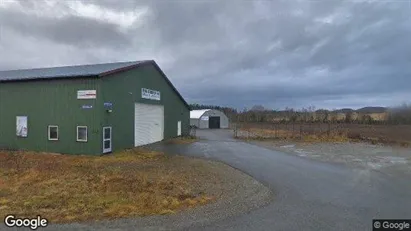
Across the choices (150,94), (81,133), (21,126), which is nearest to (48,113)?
(21,126)

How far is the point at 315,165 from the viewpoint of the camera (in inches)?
585

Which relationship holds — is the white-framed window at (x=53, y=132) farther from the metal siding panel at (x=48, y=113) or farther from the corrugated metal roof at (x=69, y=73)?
the corrugated metal roof at (x=69, y=73)

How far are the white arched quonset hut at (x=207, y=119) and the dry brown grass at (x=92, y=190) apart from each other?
142 feet

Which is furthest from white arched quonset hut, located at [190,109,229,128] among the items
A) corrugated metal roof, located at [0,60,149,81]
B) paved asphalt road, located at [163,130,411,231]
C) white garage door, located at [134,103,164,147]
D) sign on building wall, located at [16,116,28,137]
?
paved asphalt road, located at [163,130,411,231]

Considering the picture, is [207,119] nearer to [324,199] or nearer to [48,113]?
[48,113]

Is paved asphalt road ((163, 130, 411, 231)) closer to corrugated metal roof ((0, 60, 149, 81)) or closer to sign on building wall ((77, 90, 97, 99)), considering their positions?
sign on building wall ((77, 90, 97, 99))

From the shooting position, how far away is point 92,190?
9.12m

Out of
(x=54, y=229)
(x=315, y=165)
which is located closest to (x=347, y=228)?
(x=54, y=229)

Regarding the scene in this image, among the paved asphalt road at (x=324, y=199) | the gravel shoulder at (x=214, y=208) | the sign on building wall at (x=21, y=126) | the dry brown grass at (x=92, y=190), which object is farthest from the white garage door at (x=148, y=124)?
the gravel shoulder at (x=214, y=208)

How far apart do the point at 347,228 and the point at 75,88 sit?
15.8 m

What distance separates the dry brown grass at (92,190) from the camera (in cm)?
713

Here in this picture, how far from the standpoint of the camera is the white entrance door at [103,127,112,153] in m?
17.9

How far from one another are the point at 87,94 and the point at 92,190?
381 inches

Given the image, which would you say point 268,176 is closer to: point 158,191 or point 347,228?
point 158,191
